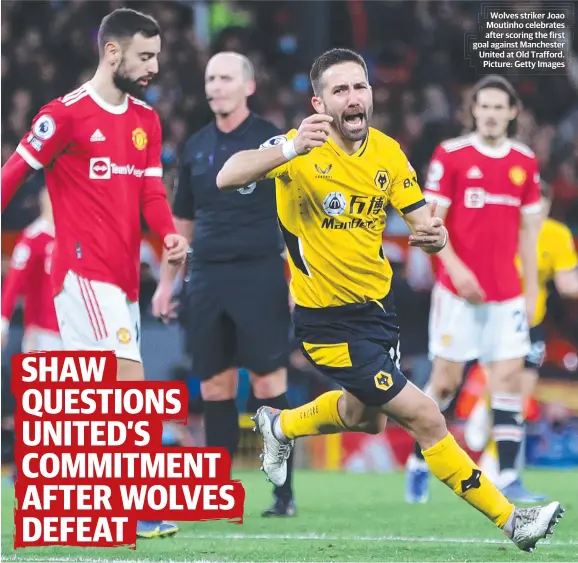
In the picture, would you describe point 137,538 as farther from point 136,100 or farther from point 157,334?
point 157,334

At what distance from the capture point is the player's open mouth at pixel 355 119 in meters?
6.08

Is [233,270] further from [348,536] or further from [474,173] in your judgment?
[474,173]

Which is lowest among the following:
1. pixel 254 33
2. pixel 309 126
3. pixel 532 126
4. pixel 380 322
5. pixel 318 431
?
pixel 318 431

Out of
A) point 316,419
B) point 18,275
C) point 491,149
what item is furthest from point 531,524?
point 18,275

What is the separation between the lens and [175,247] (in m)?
6.81

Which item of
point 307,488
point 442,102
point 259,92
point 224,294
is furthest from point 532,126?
point 224,294

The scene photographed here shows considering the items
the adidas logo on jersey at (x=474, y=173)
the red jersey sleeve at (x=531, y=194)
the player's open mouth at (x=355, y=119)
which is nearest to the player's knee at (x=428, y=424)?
the player's open mouth at (x=355, y=119)

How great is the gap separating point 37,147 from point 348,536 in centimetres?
243

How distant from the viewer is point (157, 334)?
43.0 feet

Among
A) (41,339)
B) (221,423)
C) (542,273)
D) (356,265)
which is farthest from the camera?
(542,273)

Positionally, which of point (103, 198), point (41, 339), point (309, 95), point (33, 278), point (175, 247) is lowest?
point (41, 339)


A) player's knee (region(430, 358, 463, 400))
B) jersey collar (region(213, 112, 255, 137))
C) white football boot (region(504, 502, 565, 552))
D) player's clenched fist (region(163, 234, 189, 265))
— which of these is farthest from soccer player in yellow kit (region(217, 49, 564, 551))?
player's knee (region(430, 358, 463, 400))

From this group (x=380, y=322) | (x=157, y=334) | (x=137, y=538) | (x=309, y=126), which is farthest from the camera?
(x=157, y=334)

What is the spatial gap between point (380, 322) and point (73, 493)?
160 cm
